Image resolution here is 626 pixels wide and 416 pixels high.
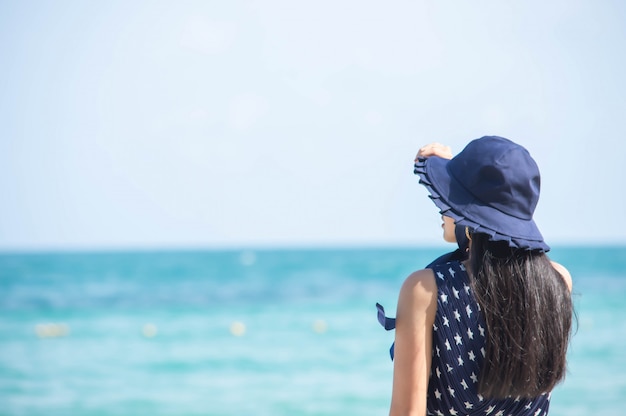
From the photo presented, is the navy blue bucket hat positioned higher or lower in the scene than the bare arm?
higher

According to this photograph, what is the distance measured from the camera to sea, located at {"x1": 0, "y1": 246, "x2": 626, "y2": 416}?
709cm

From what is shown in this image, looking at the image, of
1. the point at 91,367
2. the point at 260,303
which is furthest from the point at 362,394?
the point at 260,303

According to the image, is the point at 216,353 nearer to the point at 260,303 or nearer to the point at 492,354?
the point at 260,303

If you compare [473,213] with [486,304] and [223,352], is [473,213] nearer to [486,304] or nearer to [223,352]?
[486,304]

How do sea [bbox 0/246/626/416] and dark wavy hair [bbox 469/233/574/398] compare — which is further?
sea [bbox 0/246/626/416]

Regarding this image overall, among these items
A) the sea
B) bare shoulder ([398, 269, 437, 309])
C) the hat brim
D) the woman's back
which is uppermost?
the sea

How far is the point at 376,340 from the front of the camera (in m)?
9.87

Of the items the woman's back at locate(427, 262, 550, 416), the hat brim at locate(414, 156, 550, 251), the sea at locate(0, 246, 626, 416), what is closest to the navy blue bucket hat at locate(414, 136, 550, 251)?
the hat brim at locate(414, 156, 550, 251)

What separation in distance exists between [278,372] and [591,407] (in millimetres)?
3529

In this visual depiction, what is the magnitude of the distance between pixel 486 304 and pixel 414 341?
7.0 inches

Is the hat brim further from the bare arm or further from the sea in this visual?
the sea

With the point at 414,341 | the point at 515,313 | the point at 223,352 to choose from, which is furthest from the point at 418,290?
the point at 223,352

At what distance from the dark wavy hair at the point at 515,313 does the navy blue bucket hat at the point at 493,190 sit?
45mm

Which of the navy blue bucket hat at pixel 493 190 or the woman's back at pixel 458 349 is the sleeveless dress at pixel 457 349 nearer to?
the woman's back at pixel 458 349
